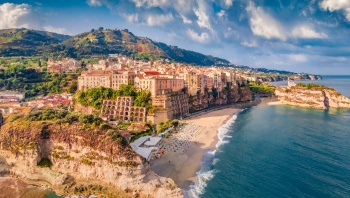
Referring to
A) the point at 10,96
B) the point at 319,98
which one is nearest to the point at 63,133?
the point at 10,96

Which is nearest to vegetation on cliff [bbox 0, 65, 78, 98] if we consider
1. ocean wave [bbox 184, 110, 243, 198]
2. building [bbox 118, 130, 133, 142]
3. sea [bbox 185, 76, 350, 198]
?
building [bbox 118, 130, 133, 142]

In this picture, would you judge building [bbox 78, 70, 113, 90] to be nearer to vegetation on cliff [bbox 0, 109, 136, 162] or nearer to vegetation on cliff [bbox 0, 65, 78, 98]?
vegetation on cliff [bbox 0, 65, 78, 98]

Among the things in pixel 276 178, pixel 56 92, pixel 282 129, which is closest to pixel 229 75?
pixel 282 129

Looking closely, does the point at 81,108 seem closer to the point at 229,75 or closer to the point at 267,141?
the point at 267,141

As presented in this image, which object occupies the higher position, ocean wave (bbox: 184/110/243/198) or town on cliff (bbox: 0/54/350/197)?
town on cliff (bbox: 0/54/350/197)

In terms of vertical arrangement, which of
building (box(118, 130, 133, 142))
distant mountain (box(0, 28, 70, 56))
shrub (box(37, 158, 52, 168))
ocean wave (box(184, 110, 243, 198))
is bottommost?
ocean wave (box(184, 110, 243, 198))
